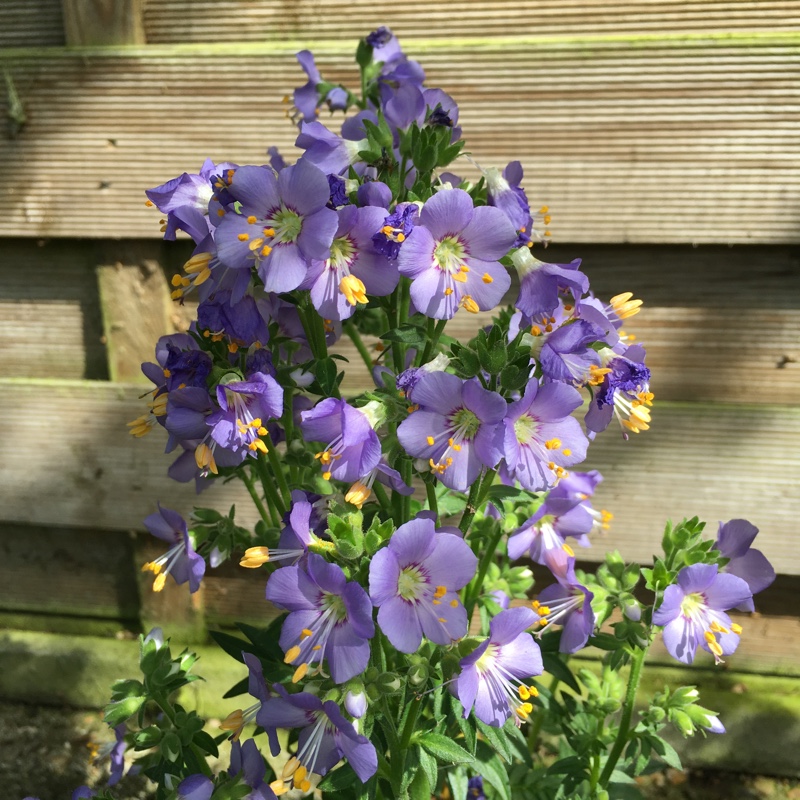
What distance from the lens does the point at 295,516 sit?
3.36 feet

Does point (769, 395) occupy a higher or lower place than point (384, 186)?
lower

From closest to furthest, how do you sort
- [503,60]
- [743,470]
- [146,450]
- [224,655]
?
[503,60] < [743,470] < [146,450] < [224,655]

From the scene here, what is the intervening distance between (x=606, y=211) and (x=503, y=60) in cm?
48

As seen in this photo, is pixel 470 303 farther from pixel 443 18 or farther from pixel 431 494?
pixel 443 18

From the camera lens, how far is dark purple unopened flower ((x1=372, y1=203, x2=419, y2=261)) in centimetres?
98

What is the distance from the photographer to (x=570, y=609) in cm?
142

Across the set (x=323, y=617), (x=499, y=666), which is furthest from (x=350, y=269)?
(x=499, y=666)

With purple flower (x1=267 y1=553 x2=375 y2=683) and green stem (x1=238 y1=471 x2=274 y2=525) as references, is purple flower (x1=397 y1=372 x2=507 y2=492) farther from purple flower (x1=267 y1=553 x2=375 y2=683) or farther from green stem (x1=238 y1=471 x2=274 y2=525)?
green stem (x1=238 y1=471 x2=274 y2=525)

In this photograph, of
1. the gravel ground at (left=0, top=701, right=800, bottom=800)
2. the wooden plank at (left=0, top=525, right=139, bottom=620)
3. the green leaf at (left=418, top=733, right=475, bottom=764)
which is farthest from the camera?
the wooden plank at (left=0, top=525, right=139, bottom=620)

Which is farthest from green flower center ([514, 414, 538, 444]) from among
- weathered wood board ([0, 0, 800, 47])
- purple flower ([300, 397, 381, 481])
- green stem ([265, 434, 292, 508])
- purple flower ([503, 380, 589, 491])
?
weathered wood board ([0, 0, 800, 47])

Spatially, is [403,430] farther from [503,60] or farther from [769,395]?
[769,395]

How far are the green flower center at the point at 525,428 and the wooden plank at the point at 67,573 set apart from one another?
5.99 feet

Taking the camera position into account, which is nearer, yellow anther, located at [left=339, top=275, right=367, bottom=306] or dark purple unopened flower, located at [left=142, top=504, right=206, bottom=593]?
yellow anther, located at [left=339, top=275, right=367, bottom=306]

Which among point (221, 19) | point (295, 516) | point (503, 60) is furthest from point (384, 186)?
point (221, 19)
